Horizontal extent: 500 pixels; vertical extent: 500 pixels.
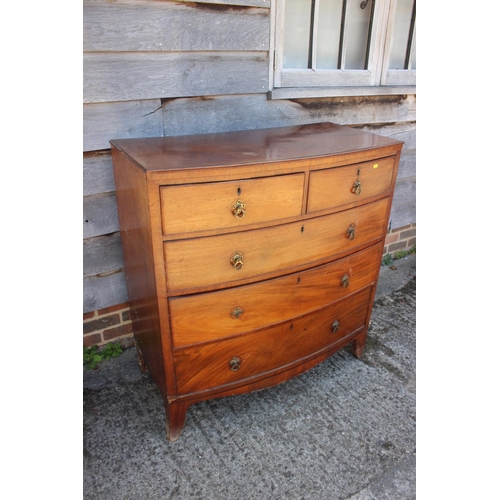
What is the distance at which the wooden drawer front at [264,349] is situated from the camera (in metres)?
1.69

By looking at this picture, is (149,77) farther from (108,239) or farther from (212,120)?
(108,239)

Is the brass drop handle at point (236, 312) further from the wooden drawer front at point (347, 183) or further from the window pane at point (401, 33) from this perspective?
the window pane at point (401, 33)

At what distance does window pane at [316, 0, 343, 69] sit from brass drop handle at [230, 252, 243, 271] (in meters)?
1.36

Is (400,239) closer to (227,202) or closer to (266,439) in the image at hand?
(266,439)

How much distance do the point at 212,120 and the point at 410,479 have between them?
70.8 inches

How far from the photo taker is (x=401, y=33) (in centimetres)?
263

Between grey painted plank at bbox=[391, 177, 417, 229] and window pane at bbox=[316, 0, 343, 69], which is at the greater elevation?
window pane at bbox=[316, 0, 343, 69]

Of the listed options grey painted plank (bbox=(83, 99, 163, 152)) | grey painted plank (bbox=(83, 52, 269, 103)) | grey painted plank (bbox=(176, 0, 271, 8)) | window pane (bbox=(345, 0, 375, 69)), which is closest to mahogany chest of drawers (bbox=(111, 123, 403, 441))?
grey painted plank (bbox=(83, 99, 163, 152))

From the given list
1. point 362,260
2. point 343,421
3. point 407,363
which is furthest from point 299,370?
point 407,363

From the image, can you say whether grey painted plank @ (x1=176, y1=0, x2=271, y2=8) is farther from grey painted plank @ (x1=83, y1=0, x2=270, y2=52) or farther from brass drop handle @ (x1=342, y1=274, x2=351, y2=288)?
brass drop handle @ (x1=342, y1=274, x2=351, y2=288)

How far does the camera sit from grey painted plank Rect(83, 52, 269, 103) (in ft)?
5.73

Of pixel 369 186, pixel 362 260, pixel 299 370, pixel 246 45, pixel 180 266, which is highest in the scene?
pixel 246 45

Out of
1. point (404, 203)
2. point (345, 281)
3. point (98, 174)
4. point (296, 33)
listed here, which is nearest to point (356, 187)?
point (345, 281)

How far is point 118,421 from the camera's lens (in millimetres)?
1924
